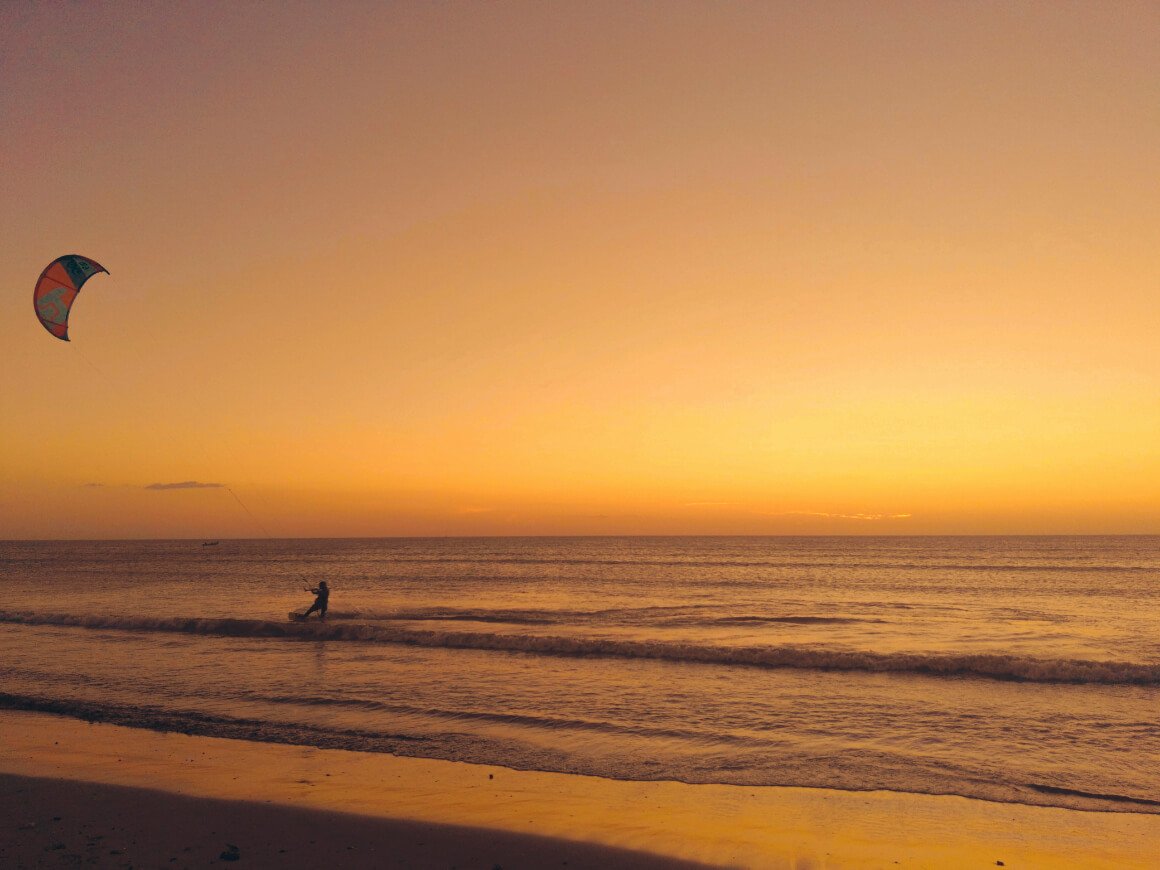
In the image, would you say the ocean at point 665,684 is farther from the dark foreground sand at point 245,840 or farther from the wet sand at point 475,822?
the dark foreground sand at point 245,840

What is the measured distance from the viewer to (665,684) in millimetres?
Result: 16250

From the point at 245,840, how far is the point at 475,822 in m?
2.32

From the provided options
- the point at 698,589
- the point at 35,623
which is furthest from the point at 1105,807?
the point at 698,589

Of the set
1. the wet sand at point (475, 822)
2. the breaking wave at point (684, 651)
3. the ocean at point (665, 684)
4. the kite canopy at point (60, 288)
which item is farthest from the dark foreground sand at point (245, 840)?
the breaking wave at point (684, 651)

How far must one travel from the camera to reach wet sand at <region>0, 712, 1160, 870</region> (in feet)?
23.3

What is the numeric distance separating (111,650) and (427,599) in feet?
64.9

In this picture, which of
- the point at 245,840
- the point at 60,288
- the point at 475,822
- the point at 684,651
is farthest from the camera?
the point at 684,651

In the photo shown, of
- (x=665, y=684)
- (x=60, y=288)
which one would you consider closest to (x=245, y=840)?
(x=665, y=684)

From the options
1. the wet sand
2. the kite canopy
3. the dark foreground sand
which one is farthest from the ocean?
the kite canopy

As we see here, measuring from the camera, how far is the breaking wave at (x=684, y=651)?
17.8 m

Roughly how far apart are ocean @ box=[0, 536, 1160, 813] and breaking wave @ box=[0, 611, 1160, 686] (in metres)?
0.09

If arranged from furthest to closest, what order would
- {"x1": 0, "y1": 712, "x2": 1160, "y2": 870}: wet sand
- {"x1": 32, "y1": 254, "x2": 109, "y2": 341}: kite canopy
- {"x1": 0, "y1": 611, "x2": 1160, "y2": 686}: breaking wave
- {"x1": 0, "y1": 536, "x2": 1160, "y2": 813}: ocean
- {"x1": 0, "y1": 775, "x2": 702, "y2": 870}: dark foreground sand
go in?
1. {"x1": 0, "y1": 611, "x2": 1160, "y2": 686}: breaking wave
2. {"x1": 32, "y1": 254, "x2": 109, "y2": 341}: kite canopy
3. {"x1": 0, "y1": 536, "x2": 1160, "y2": 813}: ocean
4. {"x1": 0, "y1": 712, "x2": 1160, "y2": 870}: wet sand
5. {"x1": 0, "y1": 775, "x2": 702, "y2": 870}: dark foreground sand

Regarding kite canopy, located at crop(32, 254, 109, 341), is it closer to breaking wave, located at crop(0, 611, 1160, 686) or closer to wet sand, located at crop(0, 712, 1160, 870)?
wet sand, located at crop(0, 712, 1160, 870)

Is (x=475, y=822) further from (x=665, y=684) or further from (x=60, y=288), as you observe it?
(x=60, y=288)
